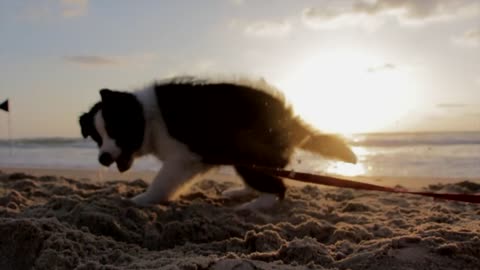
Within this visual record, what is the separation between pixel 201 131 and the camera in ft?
14.2

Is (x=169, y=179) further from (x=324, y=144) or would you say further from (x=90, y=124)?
(x=324, y=144)

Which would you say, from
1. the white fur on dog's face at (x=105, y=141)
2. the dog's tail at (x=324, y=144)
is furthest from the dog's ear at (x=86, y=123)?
the dog's tail at (x=324, y=144)

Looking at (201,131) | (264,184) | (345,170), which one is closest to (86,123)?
(201,131)

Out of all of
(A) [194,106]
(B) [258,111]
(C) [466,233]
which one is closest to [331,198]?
(B) [258,111]

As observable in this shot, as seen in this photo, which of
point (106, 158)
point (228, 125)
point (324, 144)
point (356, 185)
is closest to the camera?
point (356, 185)

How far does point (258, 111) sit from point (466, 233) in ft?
7.22

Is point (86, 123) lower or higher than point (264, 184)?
higher

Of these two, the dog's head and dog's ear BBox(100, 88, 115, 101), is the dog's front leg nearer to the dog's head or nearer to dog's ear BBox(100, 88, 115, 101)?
the dog's head

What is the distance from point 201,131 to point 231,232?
4.29 ft

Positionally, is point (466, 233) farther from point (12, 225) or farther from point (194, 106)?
point (194, 106)

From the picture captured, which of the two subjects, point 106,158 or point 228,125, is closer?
point 228,125

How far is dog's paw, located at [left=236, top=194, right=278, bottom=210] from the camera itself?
411 cm

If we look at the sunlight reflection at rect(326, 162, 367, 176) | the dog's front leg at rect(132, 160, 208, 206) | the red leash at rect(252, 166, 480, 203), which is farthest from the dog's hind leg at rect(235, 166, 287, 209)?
the sunlight reflection at rect(326, 162, 367, 176)

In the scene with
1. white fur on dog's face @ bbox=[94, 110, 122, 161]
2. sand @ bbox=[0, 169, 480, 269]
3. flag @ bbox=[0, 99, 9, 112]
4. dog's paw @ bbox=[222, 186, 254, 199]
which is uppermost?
flag @ bbox=[0, 99, 9, 112]
